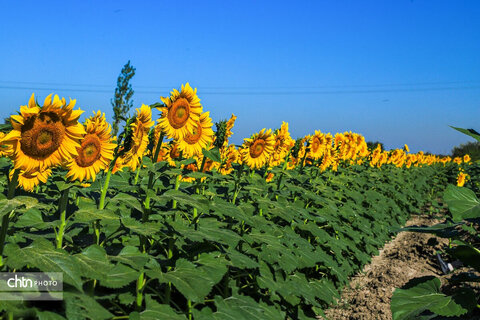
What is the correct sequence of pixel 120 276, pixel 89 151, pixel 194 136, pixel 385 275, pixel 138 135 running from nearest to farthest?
pixel 120 276
pixel 89 151
pixel 138 135
pixel 194 136
pixel 385 275

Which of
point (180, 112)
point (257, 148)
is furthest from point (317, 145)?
point (180, 112)

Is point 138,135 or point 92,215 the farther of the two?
point 138,135

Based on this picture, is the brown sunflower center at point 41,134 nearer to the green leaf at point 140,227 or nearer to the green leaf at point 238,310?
the green leaf at point 140,227

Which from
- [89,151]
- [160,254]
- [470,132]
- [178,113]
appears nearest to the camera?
[470,132]

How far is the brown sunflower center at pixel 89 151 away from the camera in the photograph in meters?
2.25

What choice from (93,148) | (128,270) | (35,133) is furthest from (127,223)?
(35,133)

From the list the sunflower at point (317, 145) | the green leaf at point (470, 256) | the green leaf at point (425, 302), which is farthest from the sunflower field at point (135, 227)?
the sunflower at point (317, 145)

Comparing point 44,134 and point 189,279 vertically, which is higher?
point 44,134

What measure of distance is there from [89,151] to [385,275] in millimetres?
5219

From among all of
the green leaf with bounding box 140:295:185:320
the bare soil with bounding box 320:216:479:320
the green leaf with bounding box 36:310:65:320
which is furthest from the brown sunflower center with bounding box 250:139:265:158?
the green leaf with bounding box 36:310:65:320

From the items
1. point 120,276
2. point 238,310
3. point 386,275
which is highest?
point 120,276

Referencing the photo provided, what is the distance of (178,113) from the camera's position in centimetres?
301

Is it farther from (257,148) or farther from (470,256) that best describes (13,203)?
(257,148)

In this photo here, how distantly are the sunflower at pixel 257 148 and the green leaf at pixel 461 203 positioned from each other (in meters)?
2.49
